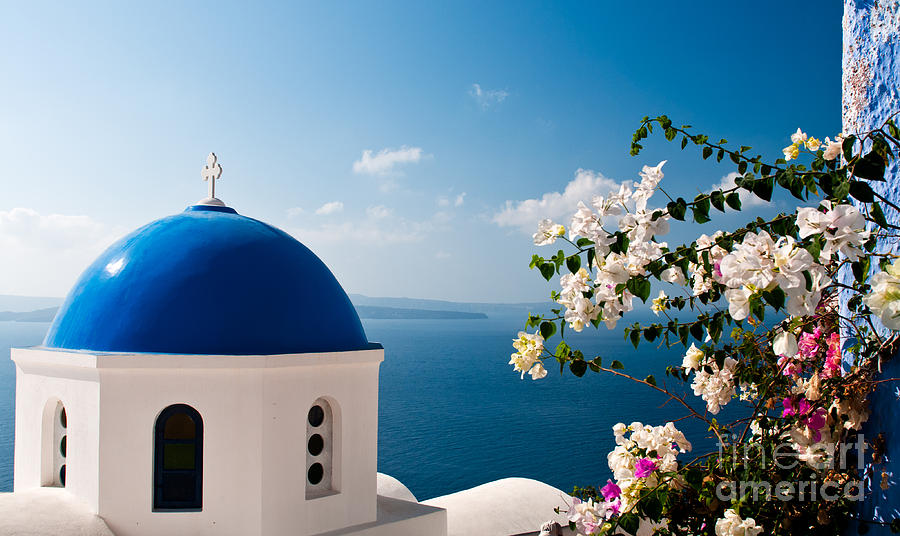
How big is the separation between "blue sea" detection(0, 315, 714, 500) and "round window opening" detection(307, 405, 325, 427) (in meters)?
19.2

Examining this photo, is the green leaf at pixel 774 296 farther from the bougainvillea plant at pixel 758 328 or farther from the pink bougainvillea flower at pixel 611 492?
the pink bougainvillea flower at pixel 611 492

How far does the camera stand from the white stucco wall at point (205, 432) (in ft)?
16.5

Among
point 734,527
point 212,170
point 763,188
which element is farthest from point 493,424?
point 763,188

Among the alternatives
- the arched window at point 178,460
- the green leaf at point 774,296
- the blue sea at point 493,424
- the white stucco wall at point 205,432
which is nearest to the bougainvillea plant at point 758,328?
the green leaf at point 774,296

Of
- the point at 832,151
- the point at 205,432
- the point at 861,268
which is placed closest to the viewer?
the point at 861,268

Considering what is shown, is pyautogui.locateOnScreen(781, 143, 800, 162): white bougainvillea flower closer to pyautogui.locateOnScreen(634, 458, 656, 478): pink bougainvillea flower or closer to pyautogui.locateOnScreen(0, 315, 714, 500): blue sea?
pyautogui.locateOnScreen(634, 458, 656, 478): pink bougainvillea flower

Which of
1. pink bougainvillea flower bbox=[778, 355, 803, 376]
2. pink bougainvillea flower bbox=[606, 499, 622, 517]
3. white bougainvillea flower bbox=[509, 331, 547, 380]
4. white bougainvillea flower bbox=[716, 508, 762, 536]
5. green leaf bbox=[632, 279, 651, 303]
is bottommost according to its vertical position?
pink bougainvillea flower bbox=[606, 499, 622, 517]

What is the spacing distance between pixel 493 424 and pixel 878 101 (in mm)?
46155

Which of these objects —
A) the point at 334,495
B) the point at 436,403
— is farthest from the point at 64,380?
the point at 436,403

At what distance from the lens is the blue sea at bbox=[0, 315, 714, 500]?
3400 cm

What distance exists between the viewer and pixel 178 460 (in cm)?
520

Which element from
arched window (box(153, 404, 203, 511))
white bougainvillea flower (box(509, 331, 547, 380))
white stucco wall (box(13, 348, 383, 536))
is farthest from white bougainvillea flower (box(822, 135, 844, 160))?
arched window (box(153, 404, 203, 511))

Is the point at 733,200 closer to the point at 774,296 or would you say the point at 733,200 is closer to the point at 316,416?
the point at 774,296

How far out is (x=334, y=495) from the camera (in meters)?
5.73
